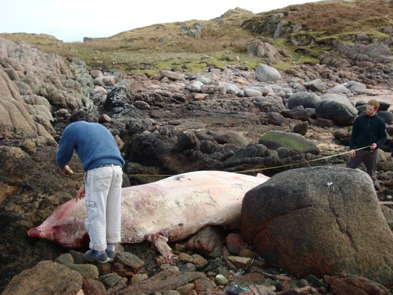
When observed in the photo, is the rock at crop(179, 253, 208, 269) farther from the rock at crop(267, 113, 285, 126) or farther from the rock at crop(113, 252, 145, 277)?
the rock at crop(267, 113, 285, 126)

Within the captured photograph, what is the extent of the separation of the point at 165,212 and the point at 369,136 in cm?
485

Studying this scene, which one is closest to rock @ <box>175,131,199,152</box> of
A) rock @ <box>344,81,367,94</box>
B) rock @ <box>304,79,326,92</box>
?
rock @ <box>304,79,326,92</box>

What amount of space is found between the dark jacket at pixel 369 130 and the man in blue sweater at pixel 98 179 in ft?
19.0

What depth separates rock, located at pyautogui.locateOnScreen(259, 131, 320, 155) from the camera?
42.8 ft

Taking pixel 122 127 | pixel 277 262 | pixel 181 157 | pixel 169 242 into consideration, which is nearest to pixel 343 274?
pixel 277 262

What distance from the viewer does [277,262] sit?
634 cm

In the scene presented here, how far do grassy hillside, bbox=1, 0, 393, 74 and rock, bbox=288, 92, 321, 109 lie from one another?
25.4 feet

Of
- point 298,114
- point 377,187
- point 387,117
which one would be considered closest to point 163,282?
point 377,187

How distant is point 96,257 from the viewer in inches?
237

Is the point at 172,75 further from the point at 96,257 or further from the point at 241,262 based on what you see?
the point at 96,257

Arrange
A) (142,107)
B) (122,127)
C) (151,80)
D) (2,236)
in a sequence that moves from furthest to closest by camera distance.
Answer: (151,80), (142,107), (122,127), (2,236)

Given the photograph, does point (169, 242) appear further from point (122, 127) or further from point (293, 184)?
point (122, 127)

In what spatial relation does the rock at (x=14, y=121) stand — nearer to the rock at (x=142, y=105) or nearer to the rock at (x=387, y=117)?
the rock at (x=142, y=105)

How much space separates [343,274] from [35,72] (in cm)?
2042
